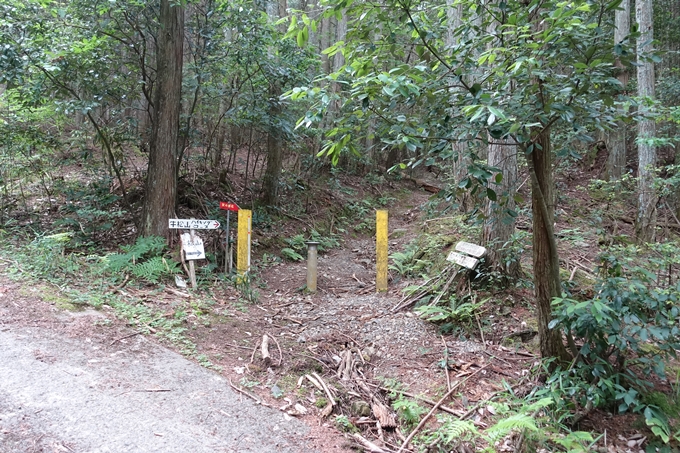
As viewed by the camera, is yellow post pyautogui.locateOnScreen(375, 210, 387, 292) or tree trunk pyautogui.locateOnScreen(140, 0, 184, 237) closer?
yellow post pyautogui.locateOnScreen(375, 210, 387, 292)

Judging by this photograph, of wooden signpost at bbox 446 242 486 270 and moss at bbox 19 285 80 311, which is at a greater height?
wooden signpost at bbox 446 242 486 270

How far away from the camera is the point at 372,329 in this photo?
19.0 ft

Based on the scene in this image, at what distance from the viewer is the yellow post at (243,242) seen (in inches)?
298

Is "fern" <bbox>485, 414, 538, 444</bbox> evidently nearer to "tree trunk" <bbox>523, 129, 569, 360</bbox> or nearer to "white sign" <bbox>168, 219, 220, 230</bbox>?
"tree trunk" <bbox>523, 129, 569, 360</bbox>

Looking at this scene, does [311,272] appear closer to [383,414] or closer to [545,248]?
[383,414]

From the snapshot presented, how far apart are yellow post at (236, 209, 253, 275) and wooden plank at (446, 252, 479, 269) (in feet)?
12.2

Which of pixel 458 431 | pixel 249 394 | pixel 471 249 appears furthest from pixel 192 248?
pixel 458 431

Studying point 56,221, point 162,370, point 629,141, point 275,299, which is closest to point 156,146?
point 56,221

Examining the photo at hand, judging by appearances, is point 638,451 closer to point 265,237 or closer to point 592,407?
point 592,407

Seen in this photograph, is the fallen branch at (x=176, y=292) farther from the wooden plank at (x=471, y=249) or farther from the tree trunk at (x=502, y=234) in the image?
the tree trunk at (x=502, y=234)

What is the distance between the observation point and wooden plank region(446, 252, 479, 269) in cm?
578

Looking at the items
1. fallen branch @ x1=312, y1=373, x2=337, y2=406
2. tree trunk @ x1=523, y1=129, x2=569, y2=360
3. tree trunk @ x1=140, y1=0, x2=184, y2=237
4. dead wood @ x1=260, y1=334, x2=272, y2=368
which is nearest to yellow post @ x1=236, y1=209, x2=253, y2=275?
tree trunk @ x1=140, y1=0, x2=184, y2=237

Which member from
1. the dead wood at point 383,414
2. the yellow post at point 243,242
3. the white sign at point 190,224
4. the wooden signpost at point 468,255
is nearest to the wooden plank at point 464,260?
the wooden signpost at point 468,255

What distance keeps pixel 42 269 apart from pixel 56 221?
2.90m
